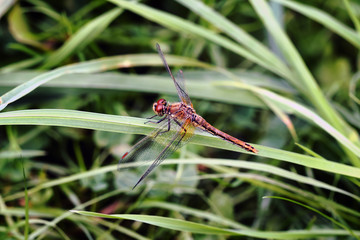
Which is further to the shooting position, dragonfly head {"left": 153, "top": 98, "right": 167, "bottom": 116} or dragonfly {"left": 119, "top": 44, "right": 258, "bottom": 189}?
dragonfly head {"left": 153, "top": 98, "right": 167, "bottom": 116}

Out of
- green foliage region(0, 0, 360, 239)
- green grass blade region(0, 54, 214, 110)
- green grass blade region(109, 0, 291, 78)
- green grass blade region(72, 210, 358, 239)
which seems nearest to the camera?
green grass blade region(72, 210, 358, 239)

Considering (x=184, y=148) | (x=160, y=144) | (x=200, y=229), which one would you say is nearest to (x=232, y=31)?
(x=184, y=148)

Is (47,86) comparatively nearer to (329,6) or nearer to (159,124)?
(159,124)

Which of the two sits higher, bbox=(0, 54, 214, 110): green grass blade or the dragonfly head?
bbox=(0, 54, 214, 110): green grass blade

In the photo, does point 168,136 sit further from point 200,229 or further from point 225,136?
point 200,229

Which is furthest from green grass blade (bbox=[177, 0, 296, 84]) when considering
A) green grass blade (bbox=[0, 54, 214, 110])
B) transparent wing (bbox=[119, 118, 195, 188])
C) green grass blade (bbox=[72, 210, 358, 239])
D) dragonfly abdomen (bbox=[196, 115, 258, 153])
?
green grass blade (bbox=[72, 210, 358, 239])

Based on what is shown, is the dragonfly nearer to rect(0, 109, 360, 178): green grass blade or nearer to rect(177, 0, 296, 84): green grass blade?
rect(0, 109, 360, 178): green grass blade

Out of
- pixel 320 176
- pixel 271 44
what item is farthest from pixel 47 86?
pixel 320 176
